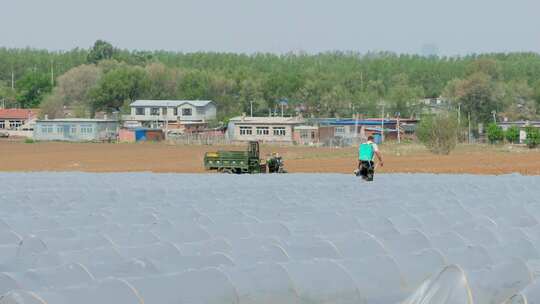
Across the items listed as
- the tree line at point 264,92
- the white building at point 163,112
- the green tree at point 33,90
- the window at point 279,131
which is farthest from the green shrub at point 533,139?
the green tree at point 33,90

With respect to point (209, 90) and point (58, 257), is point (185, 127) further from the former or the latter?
point (58, 257)

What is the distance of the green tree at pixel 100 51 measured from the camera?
13406 cm

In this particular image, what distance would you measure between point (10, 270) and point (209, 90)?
93.8 m

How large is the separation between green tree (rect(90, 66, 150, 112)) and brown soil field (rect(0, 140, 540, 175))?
20593 millimetres

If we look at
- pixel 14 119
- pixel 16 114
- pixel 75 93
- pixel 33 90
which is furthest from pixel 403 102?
pixel 33 90

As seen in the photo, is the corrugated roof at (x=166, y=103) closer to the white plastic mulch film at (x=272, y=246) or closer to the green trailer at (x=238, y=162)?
the green trailer at (x=238, y=162)

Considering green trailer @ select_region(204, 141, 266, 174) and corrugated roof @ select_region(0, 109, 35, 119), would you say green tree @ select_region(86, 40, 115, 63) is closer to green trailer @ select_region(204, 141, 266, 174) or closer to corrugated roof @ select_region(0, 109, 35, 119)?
corrugated roof @ select_region(0, 109, 35, 119)

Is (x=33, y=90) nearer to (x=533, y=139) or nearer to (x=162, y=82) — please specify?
(x=162, y=82)

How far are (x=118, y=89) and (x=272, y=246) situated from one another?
9222 centimetres

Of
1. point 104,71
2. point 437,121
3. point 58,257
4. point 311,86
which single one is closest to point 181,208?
point 58,257

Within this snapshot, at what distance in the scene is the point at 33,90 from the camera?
380ft

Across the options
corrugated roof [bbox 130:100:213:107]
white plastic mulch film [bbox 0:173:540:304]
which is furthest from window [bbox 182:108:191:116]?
white plastic mulch film [bbox 0:173:540:304]

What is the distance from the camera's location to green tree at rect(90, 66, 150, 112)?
98.7 m

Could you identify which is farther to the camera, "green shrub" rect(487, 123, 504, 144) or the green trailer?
"green shrub" rect(487, 123, 504, 144)
